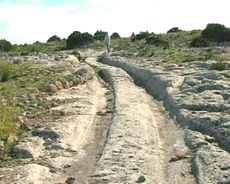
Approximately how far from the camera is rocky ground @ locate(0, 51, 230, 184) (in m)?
17.5

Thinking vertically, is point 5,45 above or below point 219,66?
below

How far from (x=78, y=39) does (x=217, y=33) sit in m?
23.7

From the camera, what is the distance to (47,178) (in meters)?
17.4

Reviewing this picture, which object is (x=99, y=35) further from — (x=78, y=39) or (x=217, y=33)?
(x=217, y=33)

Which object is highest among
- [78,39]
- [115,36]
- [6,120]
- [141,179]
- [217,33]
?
[217,33]

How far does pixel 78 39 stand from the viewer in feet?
273

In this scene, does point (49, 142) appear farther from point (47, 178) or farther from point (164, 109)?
point (164, 109)

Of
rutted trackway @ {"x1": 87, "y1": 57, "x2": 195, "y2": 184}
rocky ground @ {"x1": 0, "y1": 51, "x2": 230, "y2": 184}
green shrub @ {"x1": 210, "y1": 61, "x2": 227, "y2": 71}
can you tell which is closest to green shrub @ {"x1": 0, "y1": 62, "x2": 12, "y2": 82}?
rocky ground @ {"x1": 0, "y1": 51, "x2": 230, "y2": 184}

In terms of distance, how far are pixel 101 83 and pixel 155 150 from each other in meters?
20.6

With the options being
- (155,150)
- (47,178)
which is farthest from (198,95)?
(47,178)

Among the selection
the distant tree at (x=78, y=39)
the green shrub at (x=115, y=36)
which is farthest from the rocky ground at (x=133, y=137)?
the green shrub at (x=115, y=36)

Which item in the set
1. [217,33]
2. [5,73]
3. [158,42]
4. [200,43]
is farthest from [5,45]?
[5,73]

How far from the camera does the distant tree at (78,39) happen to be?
3250 inches

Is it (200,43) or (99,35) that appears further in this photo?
(99,35)
